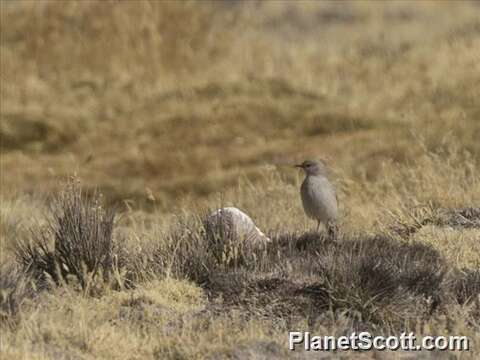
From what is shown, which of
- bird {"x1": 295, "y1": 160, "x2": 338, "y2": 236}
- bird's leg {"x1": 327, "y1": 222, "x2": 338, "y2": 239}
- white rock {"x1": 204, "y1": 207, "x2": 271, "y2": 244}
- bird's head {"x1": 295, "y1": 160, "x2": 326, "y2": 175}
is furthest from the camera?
bird's head {"x1": 295, "y1": 160, "x2": 326, "y2": 175}

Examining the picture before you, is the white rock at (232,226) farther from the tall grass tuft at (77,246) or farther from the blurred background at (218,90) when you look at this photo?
the blurred background at (218,90)

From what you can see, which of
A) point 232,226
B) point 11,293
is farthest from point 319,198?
point 11,293

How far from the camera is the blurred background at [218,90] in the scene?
20562 mm

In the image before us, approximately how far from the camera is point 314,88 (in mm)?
25203

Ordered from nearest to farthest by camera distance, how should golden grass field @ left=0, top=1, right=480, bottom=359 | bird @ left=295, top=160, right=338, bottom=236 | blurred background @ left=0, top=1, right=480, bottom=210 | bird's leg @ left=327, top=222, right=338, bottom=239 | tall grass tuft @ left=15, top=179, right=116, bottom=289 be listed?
golden grass field @ left=0, top=1, right=480, bottom=359
tall grass tuft @ left=15, top=179, right=116, bottom=289
bird's leg @ left=327, top=222, right=338, bottom=239
bird @ left=295, top=160, right=338, bottom=236
blurred background @ left=0, top=1, right=480, bottom=210

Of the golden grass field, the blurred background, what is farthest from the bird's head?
the blurred background

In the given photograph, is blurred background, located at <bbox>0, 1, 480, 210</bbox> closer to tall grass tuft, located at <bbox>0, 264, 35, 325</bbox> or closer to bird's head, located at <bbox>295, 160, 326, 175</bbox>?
bird's head, located at <bbox>295, 160, 326, 175</bbox>

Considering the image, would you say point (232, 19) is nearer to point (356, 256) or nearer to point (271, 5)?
point (271, 5)

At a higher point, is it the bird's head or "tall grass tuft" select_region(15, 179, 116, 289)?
the bird's head

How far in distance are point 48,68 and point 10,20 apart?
226cm

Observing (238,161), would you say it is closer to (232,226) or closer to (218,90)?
(218,90)

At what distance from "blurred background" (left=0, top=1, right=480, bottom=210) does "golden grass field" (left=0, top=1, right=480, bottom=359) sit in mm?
63

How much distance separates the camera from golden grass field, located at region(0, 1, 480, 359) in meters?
8.22

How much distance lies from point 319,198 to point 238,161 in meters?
10.5
